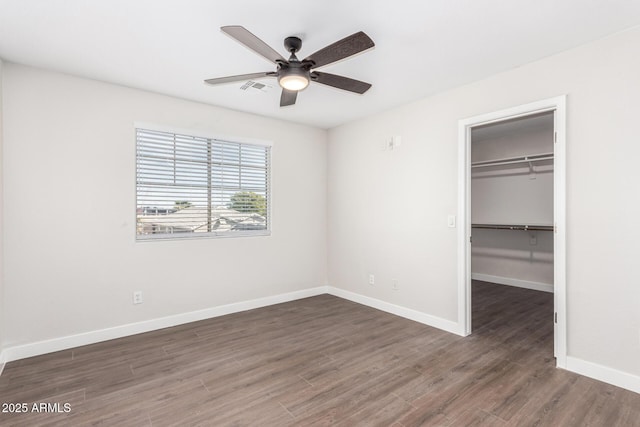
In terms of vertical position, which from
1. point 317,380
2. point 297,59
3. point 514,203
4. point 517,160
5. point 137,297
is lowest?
point 317,380

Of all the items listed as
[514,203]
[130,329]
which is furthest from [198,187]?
[514,203]

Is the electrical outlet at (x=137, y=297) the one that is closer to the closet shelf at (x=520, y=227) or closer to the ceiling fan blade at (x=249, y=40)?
the ceiling fan blade at (x=249, y=40)

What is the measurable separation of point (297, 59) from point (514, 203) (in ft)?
15.5

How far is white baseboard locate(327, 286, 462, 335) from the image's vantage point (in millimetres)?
Result: 3432

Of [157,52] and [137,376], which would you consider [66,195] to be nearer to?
[157,52]

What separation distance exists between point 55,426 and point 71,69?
111 inches

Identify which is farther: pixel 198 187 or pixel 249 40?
pixel 198 187

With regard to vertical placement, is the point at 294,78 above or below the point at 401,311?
above

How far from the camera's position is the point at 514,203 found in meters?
5.43

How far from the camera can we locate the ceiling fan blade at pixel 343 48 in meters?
1.88

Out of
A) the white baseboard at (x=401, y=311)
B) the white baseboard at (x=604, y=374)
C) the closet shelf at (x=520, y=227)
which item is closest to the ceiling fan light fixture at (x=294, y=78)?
the white baseboard at (x=401, y=311)

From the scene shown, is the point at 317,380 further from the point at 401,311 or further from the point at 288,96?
the point at 288,96

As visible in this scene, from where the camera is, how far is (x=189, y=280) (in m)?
3.73

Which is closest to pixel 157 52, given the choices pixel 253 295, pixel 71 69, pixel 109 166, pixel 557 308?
pixel 71 69
